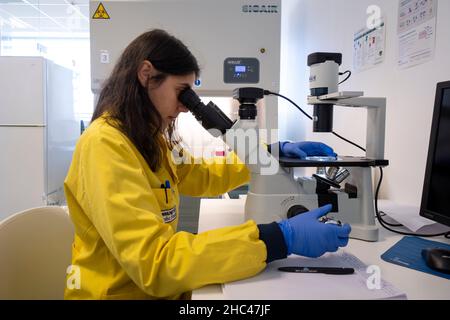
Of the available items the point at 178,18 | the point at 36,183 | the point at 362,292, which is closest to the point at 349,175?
the point at 362,292

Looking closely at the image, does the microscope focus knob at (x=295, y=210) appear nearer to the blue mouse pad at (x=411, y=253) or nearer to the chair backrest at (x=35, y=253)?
the blue mouse pad at (x=411, y=253)

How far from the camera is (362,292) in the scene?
59 cm

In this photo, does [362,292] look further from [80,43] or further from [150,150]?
[80,43]

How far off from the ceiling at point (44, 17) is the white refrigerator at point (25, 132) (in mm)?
1942

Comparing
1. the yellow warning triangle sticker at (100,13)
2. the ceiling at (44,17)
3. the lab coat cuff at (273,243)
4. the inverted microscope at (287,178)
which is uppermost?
the ceiling at (44,17)

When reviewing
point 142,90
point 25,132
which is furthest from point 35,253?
point 25,132

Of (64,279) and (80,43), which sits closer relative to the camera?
(64,279)

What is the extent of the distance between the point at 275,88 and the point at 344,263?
125cm

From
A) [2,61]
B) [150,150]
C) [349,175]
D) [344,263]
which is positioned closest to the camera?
[344,263]

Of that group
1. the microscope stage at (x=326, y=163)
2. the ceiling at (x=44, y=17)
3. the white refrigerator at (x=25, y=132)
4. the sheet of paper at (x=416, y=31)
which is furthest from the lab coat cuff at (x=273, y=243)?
the ceiling at (x=44, y=17)

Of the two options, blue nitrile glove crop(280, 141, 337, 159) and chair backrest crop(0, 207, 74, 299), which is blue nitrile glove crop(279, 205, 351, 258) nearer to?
blue nitrile glove crop(280, 141, 337, 159)

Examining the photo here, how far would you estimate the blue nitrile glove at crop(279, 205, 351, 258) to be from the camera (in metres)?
0.69

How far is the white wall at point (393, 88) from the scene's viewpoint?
1032 mm
